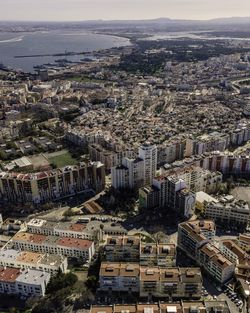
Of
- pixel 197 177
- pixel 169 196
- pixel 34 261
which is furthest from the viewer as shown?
pixel 197 177

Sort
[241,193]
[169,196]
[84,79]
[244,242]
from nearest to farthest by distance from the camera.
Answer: [244,242]
[169,196]
[241,193]
[84,79]

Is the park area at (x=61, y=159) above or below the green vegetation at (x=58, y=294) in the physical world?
below

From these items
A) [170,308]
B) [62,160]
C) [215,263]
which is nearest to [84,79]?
[62,160]

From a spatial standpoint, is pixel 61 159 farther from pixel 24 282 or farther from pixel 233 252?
pixel 233 252

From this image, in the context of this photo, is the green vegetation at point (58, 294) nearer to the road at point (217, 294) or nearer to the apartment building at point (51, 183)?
the road at point (217, 294)

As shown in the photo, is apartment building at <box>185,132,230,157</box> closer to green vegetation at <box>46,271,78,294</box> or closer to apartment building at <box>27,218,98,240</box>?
apartment building at <box>27,218,98,240</box>

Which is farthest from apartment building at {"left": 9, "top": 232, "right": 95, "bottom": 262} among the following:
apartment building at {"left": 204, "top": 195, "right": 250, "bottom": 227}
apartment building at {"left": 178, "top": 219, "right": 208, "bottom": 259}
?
apartment building at {"left": 204, "top": 195, "right": 250, "bottom": 227}

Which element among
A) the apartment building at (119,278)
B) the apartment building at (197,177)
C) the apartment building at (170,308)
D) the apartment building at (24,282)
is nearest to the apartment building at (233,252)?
the apartment building at (170,308)
